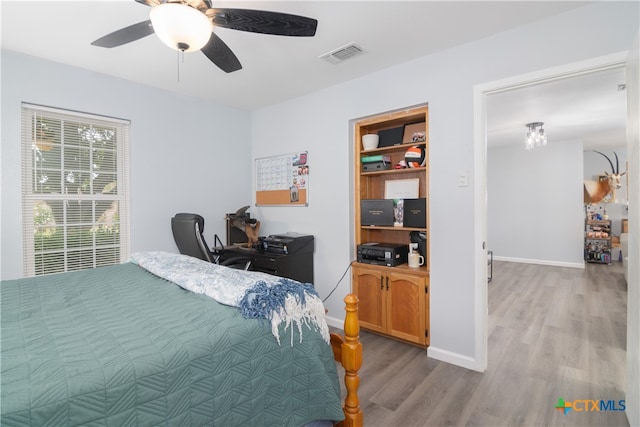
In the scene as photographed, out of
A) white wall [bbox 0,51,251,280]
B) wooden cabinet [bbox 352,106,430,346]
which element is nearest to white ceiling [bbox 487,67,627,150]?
wooden cabinet [bbox 352,106,430,346]

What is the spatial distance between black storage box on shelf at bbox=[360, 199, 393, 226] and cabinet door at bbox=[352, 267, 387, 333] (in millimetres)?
472

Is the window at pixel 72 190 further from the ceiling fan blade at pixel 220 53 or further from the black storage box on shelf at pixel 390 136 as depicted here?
the black storage box on shelf at pixel 390 136

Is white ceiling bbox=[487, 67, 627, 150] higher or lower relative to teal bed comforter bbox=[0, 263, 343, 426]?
higher

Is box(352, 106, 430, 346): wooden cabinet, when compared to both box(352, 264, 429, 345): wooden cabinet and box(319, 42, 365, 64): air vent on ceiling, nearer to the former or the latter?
box(352, 264, 429, 345): wooden cabinet

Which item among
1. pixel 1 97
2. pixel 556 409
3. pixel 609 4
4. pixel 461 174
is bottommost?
pixel 556 409

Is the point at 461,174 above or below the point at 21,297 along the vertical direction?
above

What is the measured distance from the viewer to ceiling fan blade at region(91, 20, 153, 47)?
1709mm

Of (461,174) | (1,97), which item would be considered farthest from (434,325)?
(1,97)

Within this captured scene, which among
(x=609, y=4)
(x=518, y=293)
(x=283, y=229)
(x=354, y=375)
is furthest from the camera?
(x=518, y=293)

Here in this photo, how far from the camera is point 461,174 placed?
2.48 m

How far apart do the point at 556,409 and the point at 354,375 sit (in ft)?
4.64

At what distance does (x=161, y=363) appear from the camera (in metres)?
0.99

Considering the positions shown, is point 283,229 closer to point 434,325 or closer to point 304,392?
point 434,325

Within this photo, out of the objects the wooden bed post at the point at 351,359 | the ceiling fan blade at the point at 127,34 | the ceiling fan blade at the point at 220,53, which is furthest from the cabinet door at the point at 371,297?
the ceiling fan blade at the point at 127,34
